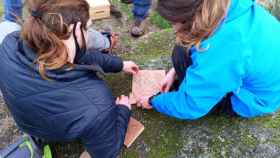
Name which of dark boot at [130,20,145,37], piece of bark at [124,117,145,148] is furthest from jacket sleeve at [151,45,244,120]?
dark boot at [130,20,145,37]

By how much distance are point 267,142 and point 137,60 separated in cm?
A: 145

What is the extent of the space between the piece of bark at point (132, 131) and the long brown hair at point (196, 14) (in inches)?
40.5

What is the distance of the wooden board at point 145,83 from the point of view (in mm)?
2977

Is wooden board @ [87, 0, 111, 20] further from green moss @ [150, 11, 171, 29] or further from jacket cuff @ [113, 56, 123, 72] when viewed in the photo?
jacket cuff @ [113, 56, 123, 72]

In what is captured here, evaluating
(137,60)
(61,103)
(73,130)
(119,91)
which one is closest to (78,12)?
(61,103)

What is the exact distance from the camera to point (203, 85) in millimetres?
2254

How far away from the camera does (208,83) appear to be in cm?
222

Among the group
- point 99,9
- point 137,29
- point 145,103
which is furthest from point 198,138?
point 99,9

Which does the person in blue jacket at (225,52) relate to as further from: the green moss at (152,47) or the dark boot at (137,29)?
the dark boot at (137,29)

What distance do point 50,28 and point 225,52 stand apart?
102cm

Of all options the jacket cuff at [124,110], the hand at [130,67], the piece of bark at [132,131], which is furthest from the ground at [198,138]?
the jacket cuff at [124,110]

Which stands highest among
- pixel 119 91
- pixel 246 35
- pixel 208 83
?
pixel 246 35

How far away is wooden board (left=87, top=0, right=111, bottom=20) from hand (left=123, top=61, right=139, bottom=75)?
1840 mm

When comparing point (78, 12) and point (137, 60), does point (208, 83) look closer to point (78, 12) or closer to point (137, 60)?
point (78, 12)
